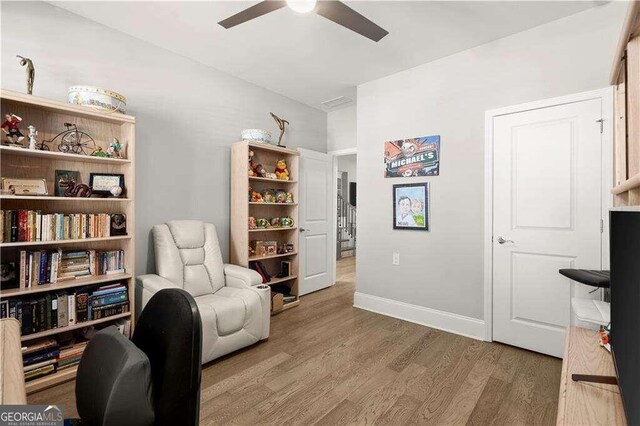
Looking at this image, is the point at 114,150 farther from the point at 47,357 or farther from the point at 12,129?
the point at 47,357

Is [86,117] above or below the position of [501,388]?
above

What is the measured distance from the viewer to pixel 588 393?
1176 mm

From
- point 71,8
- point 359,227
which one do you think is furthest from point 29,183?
point 359,227

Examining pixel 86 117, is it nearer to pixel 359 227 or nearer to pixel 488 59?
pixel 359 227

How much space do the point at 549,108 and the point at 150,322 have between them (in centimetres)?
306

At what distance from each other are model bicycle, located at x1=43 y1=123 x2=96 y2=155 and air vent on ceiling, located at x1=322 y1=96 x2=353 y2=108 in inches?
113

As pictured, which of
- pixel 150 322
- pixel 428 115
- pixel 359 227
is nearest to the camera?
pixel 150 322

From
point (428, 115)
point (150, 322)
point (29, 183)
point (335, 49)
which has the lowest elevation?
point (150, 322)

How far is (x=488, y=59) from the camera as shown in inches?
111

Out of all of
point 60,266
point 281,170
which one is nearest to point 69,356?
point 60,266

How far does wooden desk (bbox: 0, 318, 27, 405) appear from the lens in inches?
31.5

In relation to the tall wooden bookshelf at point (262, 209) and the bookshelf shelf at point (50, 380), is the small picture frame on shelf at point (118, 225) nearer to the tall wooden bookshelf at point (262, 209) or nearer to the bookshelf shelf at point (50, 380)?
the bookshelf shelf at point (50, 380)

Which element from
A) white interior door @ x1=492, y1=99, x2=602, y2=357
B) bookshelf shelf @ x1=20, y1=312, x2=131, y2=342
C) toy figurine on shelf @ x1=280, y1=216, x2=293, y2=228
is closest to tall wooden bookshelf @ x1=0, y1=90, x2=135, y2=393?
bookshelf shelf @ x1=20, y1=312, x2=131, y2=342

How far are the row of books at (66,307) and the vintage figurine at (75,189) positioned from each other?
0.69m
